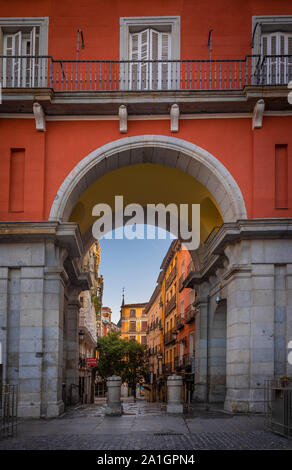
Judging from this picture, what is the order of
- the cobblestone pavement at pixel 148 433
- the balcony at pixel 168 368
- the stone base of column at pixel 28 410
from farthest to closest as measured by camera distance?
the balcony at pixel 168 368 → the stone base of column at pixel 28 410 → the cobblestone pavement at pixel 148 433

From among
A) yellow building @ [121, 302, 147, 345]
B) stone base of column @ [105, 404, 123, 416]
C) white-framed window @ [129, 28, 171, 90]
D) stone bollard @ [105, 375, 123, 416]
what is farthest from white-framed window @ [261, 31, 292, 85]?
yellow building @ [121, 302, 147, 345]

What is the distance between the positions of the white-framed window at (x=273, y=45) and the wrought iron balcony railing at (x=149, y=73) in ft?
0.09

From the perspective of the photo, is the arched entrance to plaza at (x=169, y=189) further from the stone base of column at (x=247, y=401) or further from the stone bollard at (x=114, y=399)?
the stone bollard at (x=114, y=399)

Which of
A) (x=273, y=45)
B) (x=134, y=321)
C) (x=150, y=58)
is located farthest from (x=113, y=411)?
(x=134, y=321)

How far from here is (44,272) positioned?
1698 cm

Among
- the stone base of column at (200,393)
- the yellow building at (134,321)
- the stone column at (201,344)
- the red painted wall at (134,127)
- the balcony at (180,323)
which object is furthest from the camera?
the yellow building at (134,321)

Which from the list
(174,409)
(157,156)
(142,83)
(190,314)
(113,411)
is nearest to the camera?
(113,411)

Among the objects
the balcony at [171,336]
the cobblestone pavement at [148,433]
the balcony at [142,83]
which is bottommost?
the cobblestone pavement at [148,433]

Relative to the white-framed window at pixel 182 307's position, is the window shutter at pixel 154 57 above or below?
above

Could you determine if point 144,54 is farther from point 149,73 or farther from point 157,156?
point 157,156

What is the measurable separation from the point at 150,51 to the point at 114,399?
32.8 feet

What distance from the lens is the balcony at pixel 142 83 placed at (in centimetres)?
1730

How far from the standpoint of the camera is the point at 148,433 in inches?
497

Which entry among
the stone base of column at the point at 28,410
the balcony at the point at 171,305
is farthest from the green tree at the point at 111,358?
the stone base of column at the point at 28,410
